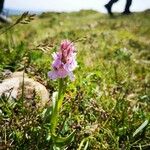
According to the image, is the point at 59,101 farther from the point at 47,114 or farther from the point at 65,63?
the point at 47,114

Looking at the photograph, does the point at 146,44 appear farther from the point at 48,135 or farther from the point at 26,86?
the point at 48,135

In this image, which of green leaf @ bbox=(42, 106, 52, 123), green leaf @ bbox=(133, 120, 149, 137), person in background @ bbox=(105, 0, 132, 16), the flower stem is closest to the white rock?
green leaf @ bbox=(42, 106, 52, 123)

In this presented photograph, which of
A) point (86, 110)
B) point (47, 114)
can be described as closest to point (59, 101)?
point (47, 114)

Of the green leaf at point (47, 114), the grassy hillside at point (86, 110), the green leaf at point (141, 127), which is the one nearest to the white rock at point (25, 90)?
the grassy hillside at point (86, 110)

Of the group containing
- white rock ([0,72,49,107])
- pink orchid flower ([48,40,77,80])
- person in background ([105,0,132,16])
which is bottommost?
white rock ([0,72,49,107])

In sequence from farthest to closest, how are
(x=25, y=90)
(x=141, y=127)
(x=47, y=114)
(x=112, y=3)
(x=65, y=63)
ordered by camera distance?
(x=112, y=3)
(x=25, y=90)
(x=141, y=127)
(x=47, y=114)
(x=65, y=63)

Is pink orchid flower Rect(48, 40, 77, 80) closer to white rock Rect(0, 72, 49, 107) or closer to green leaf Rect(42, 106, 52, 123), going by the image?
green leaf Rect(42, 106, 52, 123)

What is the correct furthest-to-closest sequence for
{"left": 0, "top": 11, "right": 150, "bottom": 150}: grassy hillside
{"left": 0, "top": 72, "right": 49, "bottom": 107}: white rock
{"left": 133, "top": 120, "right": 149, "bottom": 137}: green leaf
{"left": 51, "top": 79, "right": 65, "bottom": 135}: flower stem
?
{"left": 0, "top": 72, "right": 49, "bottom": 107}: white rock → {"left": 133, "top": 120, "right": 149, "bottom": 137}: green leaf → {"left": 0, "top": 11, "right": 150, "bottom": 150}: grassy hillside → {"left": 51, "top": 79, "right": 65, "bottom": 135}: flower stem

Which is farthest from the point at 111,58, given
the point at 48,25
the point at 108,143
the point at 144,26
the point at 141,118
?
the point at 48,25

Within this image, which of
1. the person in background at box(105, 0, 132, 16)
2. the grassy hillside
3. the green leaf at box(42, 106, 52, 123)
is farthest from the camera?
the person in background at box(105, 0, 132, 16)

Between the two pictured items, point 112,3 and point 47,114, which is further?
point 112,3

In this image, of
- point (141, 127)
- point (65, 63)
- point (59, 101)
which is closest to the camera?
point (65, 63)

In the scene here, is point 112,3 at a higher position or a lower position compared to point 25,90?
higher
